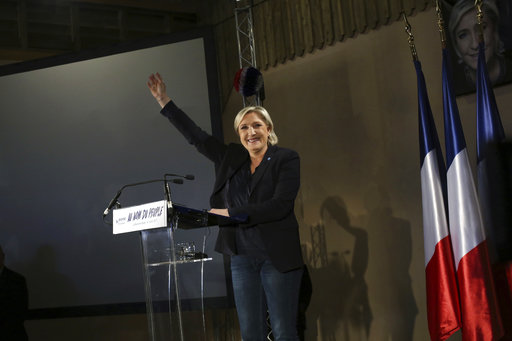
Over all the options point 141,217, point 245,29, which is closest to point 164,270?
→ point 141,217

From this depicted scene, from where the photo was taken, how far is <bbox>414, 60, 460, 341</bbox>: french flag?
2848 millimetres

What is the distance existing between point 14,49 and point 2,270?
1.97 meters

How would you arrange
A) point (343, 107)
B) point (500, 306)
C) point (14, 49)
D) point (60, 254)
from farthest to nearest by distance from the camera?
point (14, 49), point (60, 254), point (343, 107), point (500, 306)

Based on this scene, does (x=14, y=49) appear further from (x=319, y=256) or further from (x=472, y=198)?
(x=472, y=198)

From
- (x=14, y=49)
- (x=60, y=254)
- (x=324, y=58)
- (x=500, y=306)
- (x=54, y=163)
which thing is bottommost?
(x=500, y=306)

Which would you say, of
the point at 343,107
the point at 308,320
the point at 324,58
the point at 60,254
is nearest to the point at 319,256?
the point at 308,320

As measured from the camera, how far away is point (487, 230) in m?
2.82

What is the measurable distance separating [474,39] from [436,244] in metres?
1.35

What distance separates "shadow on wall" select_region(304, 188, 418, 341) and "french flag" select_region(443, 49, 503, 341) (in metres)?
0.96

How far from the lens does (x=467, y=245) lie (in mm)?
2785

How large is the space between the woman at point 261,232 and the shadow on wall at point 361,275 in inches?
53.6

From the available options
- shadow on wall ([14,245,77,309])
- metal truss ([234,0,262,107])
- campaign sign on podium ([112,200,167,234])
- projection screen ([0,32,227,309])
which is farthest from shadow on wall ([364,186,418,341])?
shadow on wall ([14,245,77,309])

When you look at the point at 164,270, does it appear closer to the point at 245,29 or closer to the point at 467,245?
the point at 467,245

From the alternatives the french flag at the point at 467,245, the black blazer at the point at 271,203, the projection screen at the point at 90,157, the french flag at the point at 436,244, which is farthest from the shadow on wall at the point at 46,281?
the french flag at the point at 467,245
